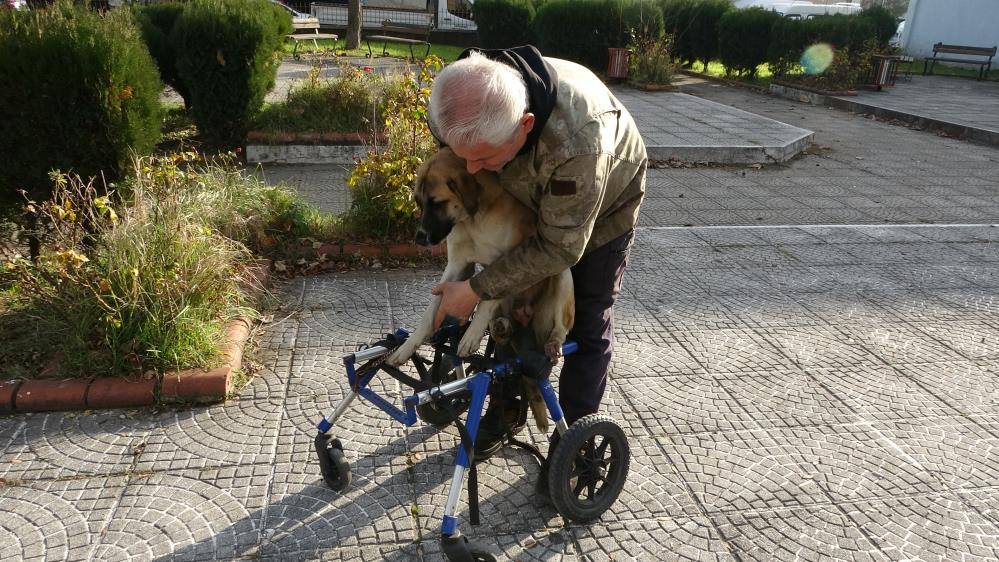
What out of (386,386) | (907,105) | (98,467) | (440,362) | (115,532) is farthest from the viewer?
(907,105)

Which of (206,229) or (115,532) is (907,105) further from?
(115,532)

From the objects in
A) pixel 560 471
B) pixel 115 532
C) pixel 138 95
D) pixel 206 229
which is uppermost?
pixel 138 95

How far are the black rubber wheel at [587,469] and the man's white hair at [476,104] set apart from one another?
1.28 m

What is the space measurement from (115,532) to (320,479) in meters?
0.83

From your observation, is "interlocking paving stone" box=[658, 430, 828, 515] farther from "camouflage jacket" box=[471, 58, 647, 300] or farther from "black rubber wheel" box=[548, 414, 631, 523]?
"camouflage jacket" box=[471, 58, 647, 300]

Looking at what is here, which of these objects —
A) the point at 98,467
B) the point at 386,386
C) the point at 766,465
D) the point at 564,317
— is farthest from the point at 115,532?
the point at 766,465

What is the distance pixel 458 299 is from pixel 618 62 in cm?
1567

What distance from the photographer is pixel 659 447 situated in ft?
11.6

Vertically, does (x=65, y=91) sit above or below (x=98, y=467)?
above

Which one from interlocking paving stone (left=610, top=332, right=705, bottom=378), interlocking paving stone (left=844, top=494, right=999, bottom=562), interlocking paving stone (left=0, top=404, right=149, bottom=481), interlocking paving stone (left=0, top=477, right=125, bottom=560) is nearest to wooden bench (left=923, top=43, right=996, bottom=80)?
interlocking paving stone (left=610, top=332, right=705, bottom=378)

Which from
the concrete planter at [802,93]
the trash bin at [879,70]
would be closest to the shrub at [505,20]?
the concrete planter at [802,93]

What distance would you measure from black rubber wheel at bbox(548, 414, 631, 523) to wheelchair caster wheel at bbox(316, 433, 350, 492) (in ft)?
2.90

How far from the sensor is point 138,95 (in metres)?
5.26

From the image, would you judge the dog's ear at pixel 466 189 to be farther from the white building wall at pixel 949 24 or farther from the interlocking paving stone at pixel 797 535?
the white building wall at pixel 949 24
